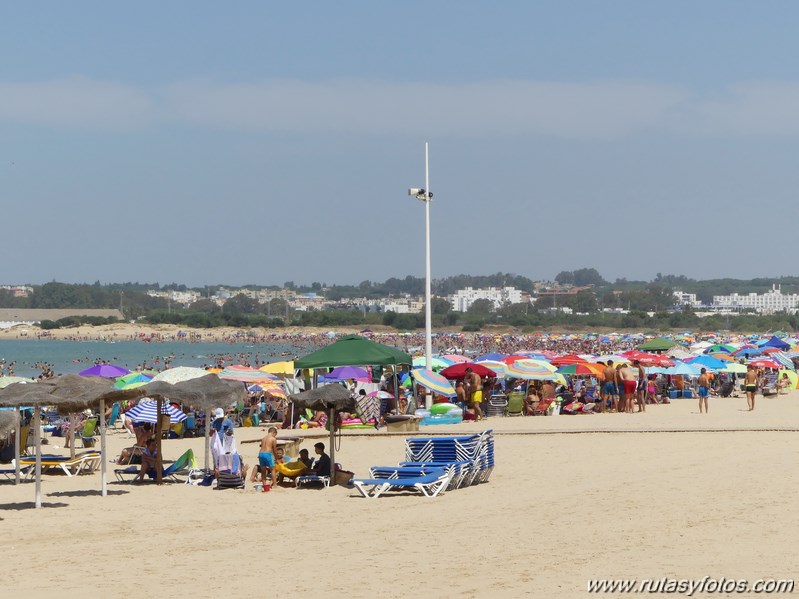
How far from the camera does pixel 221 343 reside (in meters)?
138

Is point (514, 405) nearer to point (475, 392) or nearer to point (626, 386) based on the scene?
point (475, 392)

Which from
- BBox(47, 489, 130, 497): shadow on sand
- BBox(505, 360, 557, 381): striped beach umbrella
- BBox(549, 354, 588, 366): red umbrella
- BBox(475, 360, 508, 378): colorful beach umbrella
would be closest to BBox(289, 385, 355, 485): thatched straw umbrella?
BBox(47, 489, 130, 497): shadow on sand

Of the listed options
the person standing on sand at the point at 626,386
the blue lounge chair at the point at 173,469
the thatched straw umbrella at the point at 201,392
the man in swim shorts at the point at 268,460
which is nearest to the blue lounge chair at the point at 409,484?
the man in swim shorts at the point at 268,460

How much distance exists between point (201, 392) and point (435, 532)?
15.0ft

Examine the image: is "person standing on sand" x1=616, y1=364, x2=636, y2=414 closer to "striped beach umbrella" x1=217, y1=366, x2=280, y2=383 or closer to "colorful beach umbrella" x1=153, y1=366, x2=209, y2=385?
"striped beach umbrella" x1=217, y1=366, x2=280, y2=383

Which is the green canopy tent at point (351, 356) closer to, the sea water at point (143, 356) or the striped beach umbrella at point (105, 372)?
the striped beach umbrella at point (105, 372)

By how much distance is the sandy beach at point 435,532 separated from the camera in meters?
8.80

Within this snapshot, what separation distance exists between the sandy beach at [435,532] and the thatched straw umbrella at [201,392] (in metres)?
1.12

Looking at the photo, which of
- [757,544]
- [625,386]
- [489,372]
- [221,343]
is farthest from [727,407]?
[221,343]

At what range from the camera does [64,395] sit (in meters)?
13.2

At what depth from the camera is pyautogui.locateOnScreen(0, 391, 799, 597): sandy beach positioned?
8797 mm

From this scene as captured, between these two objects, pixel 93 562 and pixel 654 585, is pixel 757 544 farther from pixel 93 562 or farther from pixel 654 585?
pixel 93 562

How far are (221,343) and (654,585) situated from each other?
434 feet

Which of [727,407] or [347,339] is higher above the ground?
[347,339]
